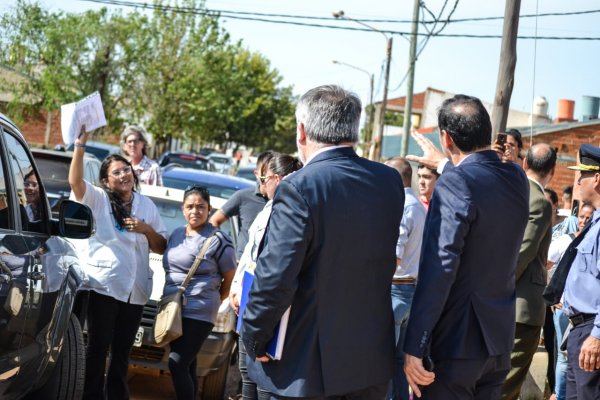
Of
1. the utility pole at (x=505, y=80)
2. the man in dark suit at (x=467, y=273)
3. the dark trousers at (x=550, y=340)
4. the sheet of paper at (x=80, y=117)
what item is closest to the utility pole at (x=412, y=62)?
the utility pole at (x=505, y=80)

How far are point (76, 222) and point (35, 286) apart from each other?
2.40ft

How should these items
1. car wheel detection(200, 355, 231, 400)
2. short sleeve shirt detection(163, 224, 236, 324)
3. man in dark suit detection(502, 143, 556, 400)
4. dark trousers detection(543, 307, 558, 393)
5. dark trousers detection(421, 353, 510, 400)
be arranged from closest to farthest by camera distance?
1. dark trousers detection(421, 353, 510, 400)
2. man in dark suit detection(502, 143, 556, 400)
3. short sleeve shirt detection(163, 224, 236, 324)
4. car wheel detection(200, 355, 231, 400)
5. dark trousers detection(543, 307, 558, 393)

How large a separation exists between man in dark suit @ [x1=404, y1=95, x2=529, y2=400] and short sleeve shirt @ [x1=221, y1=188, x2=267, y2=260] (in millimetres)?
4285

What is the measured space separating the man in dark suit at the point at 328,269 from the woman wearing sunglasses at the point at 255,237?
71 centimetres

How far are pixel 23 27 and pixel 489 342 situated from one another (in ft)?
85.4

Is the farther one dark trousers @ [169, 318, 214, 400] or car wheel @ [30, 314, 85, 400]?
dark trousers @ [169, 318, 214, 400]

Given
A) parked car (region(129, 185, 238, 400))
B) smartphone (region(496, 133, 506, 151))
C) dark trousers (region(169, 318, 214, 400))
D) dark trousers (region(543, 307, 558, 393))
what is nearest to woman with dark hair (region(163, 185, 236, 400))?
dark trousers (region(169, 318, 214, 400))

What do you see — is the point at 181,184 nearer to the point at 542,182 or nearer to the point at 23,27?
the point at 542,182

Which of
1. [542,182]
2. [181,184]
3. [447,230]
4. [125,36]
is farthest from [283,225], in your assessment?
[125,36]

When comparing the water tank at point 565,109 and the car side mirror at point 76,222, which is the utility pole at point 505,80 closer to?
the car side mirror at point 76,222

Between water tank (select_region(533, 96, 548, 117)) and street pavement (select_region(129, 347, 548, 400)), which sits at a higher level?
water tank (select_region(533, 96, 548, 117))

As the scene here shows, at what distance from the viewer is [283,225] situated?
389cm

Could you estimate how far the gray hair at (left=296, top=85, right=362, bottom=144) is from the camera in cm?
412

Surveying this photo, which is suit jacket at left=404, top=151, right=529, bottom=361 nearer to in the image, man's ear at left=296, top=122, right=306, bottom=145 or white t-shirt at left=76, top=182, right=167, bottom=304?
man's ear at left=296, top=122, right=306, bottom=145
